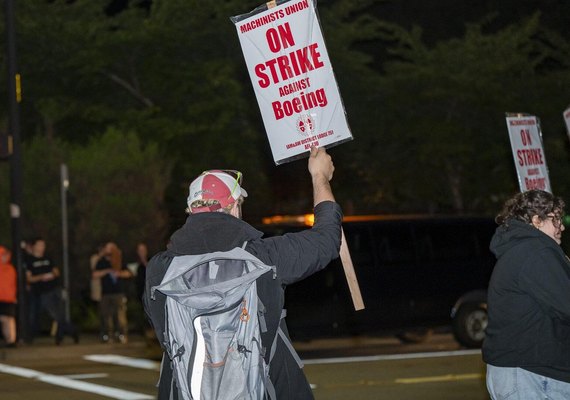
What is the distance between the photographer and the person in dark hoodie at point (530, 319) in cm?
565

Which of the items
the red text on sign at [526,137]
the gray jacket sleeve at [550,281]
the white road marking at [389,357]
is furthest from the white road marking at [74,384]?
the gray jacket sleeve at [550,281]

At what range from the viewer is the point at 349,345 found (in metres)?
18.8

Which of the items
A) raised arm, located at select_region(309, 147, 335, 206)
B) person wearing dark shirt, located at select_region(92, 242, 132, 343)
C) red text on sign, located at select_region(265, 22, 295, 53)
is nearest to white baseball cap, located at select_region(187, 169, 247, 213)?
raised arm, located at select_region(309, 147, 335, 206)

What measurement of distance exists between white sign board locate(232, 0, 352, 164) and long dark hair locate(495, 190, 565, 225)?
0.95m

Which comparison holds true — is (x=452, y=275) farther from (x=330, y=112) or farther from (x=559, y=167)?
(x=330, y=112)

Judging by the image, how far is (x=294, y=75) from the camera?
641 cm

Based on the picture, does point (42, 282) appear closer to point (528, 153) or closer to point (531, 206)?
point (528, 153)

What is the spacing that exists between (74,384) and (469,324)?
648 cm

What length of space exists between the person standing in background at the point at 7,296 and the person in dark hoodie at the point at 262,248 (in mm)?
14481

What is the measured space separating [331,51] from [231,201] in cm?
2422

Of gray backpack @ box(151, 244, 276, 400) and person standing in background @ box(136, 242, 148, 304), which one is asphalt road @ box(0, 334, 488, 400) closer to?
person standing in background @ box(136, 242, 148, 304)

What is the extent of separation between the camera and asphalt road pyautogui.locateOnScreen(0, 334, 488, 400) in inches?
515

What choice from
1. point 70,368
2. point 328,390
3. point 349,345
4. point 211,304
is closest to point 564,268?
point 211,304

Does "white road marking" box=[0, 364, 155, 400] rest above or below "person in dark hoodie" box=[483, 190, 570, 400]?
above
